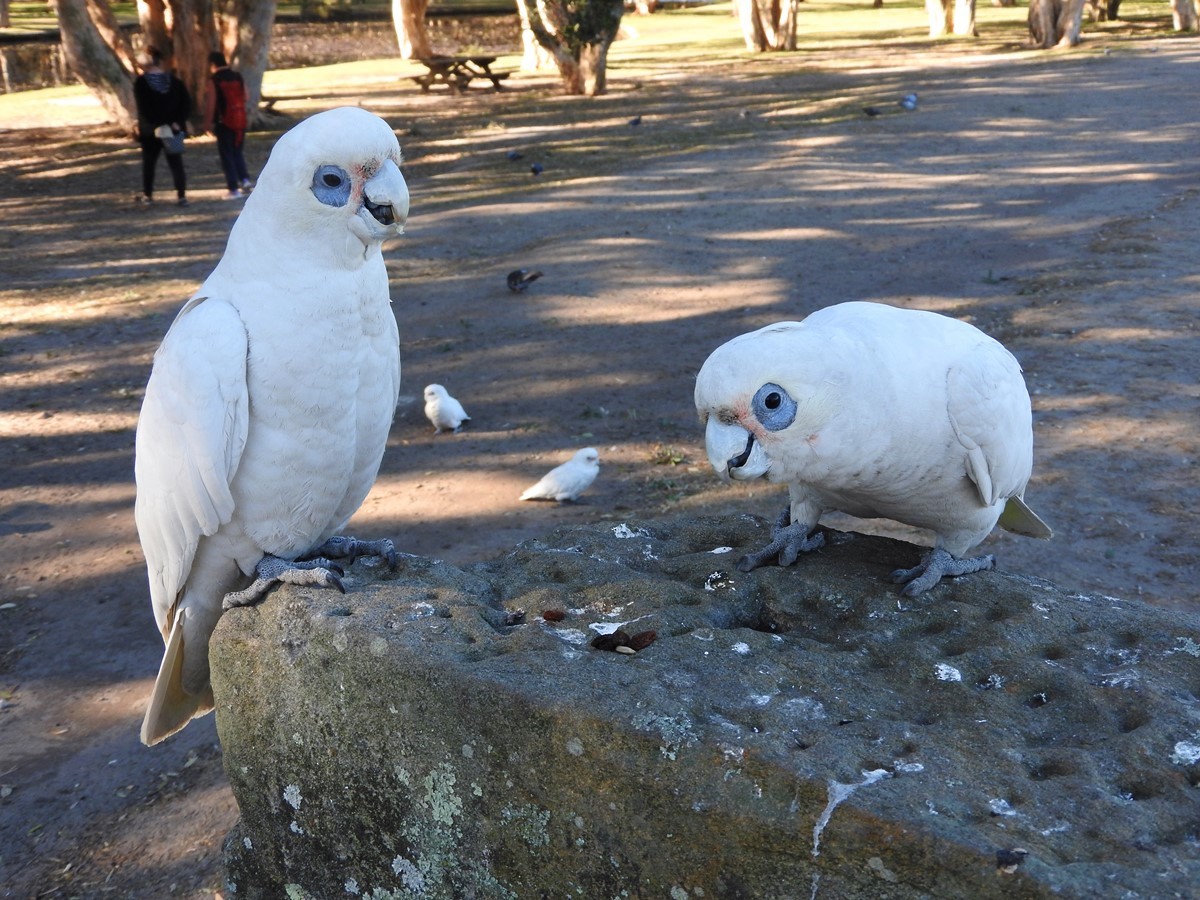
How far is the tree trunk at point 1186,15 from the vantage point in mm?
24234

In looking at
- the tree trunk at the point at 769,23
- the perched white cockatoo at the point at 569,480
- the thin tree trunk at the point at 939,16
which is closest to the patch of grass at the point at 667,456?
the perched white cockatoo at the point at 569,480

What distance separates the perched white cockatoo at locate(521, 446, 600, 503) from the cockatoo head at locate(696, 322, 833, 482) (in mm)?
3168

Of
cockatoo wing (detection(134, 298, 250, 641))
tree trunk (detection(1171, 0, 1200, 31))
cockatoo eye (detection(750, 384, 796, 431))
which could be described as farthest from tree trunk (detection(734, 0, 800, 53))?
cockatoo eye (detection(750, 384, 796, 431))

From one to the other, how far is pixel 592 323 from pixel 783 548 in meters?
5.59

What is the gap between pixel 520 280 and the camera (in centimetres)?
917

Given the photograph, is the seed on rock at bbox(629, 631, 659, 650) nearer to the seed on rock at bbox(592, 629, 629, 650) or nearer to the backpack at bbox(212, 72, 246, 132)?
the seed on rock at bbox(592, 629, 629, 650)

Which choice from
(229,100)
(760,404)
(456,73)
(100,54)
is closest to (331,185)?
(760,404)

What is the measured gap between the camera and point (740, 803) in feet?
7.32

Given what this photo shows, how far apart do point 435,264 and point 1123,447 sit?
21.8ft

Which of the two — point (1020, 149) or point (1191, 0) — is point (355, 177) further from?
point (1191, 0)

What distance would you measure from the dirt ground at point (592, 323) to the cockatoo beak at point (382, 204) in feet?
7.48

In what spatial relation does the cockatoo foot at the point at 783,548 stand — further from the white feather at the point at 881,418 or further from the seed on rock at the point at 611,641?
the seed on rock at the point at 611,641

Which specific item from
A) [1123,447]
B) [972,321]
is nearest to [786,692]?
[1123,447]

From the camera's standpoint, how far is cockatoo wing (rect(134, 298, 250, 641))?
2895mm
